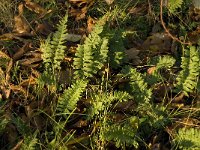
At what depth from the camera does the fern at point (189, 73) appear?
106 inches

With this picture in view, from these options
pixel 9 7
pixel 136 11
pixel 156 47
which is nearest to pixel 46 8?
pixel 9 7

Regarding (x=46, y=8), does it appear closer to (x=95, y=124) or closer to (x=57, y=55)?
(x=57, y=55)

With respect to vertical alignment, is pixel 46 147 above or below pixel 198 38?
below

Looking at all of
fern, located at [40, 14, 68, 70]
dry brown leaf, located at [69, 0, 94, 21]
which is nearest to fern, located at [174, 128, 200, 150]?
fern, located at [40, 14, 68, 70]

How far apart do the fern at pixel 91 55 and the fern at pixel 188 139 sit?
2.34 ft

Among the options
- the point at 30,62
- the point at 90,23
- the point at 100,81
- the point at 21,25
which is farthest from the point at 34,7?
the point at 100,81

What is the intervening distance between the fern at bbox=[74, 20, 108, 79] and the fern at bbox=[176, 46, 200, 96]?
52 cm

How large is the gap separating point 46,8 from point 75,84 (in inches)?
43.5

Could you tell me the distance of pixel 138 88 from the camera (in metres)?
2.69

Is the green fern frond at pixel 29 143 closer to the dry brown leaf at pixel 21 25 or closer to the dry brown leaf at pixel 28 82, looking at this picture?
the dry brown leaf at pixel 28 82

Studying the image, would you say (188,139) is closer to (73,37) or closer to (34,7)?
(73,37)

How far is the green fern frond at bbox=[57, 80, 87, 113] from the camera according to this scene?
100 inches

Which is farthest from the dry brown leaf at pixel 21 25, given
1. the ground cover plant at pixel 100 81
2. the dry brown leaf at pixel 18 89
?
the dry brown leaf at pixel 18 89

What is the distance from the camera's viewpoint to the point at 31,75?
2.84 m
